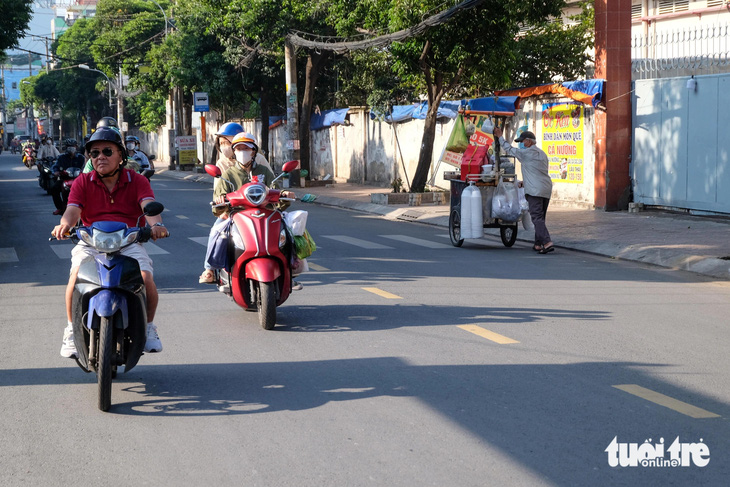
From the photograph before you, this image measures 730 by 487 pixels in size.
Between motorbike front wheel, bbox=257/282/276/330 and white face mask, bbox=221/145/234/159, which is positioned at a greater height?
white face mask, bbox=221/145/234/159

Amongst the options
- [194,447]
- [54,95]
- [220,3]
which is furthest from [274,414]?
[54,95]

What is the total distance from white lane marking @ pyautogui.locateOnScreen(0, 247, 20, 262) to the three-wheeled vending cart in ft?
20.6

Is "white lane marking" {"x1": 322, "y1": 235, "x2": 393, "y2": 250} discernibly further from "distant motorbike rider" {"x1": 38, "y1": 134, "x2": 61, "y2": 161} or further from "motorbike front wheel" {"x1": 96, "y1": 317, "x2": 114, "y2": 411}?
"distant motorbike rider" {"x1": 38, "y1": 134, "x2": 61, "y2": 161}

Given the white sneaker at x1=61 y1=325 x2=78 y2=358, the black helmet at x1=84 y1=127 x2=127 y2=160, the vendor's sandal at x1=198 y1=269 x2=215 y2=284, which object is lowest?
the white sneaker at x1=61 y1=325 x2=78 y2=358

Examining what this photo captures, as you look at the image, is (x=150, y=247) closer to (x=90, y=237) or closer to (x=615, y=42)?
(x=90, y=237)

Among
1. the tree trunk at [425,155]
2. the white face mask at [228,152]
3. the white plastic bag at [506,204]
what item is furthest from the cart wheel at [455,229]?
the tree trunk at [425,155]

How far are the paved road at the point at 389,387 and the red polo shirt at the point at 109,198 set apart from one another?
3.57 feet

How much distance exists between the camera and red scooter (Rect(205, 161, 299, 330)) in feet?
25.2

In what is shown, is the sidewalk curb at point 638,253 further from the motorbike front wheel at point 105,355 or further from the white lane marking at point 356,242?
the motorbike front wheel at point 105,355

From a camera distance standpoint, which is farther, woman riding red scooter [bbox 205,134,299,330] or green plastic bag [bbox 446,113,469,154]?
green plastic bag [bbox 446,113,469,154]

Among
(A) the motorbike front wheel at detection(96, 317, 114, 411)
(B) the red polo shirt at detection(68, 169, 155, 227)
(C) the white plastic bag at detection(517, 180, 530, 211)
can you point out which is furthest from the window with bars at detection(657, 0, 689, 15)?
(A) the motorbike front wheel at detection(96, 317, 114, 411)

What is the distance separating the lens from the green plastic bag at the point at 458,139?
52.8 feet

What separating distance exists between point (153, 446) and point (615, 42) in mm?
15866

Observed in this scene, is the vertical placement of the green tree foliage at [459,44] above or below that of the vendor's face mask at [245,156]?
above
